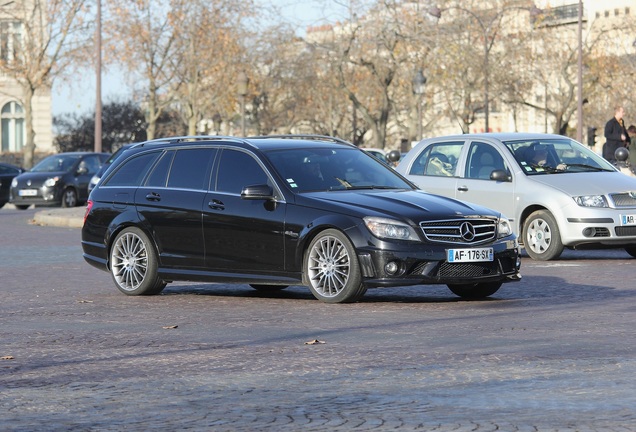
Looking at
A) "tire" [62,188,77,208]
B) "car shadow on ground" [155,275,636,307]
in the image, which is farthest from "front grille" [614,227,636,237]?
"tire" [62,188,77,208]

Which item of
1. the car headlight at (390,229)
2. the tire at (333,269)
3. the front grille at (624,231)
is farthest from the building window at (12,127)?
the car headlight at (390,229)

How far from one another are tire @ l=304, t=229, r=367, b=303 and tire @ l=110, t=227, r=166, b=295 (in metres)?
1.90

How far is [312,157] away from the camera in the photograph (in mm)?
14242

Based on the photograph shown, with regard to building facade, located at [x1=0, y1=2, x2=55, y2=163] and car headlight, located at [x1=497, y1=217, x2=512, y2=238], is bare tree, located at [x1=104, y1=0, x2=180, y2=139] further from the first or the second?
car headlight, located at [x1=497, y1=217, x2=512, y2=238]

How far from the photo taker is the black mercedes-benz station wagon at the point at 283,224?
12914 millimetres

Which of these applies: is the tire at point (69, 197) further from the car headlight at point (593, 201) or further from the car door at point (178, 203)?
the car door at point (178, 203)

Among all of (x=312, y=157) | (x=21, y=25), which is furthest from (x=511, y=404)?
(x=21, y=25)

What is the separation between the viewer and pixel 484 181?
19297 millimetres

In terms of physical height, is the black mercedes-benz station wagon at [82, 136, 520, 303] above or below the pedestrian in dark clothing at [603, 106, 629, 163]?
below

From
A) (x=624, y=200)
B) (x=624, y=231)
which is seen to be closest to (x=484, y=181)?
(x=624, y=200)

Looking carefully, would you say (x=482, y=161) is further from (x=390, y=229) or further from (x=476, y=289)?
(x=390, y=229)

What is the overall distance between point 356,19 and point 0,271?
39.8 meters

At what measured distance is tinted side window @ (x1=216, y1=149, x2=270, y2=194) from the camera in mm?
14062

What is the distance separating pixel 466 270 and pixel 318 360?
3.95 meters
